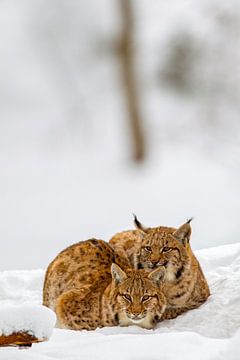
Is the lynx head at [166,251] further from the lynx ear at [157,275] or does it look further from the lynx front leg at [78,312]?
the lynx front leg at [78,312]

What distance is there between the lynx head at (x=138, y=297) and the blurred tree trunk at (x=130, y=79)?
11.3 meters

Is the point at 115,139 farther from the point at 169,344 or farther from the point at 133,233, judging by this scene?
the point at 169,344

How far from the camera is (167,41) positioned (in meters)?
24.7

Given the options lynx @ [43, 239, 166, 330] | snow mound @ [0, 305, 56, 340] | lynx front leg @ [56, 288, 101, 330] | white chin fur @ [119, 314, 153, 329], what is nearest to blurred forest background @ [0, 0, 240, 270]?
lynx @ [43, 239, 166, 330]

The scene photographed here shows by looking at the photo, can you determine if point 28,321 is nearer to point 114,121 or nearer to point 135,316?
point 135,316

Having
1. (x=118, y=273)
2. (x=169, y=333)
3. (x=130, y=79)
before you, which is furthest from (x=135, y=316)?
(x=130, y=79)

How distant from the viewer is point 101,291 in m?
7.55

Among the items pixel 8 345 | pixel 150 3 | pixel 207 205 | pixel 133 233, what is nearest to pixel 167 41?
pixel 150 3

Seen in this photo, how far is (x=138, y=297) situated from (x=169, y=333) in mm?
1561

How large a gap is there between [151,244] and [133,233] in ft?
2.48

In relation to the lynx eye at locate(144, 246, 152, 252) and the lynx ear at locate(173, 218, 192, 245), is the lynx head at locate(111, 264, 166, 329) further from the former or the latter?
the lynx ear at locate(173, 218, 192, 245)

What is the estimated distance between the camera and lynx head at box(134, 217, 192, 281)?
759cm

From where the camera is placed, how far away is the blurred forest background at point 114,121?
1791cm

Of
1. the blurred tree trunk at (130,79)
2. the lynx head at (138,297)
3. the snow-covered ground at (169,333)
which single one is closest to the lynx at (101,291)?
the lynx head at (138,297)
